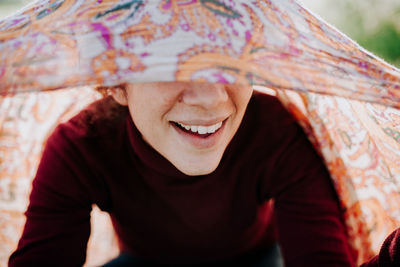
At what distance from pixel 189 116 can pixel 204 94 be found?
91 mm

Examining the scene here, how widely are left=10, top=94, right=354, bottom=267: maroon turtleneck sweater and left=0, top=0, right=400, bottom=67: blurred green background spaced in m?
1.71

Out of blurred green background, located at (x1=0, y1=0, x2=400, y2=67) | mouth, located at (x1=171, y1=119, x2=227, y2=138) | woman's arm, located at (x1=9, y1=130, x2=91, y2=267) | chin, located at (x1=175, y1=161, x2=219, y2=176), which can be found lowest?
woman's arm, located at (x1=9, y1=130, x2=91, y2=267)

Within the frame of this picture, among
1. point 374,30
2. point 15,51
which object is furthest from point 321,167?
point 374,30

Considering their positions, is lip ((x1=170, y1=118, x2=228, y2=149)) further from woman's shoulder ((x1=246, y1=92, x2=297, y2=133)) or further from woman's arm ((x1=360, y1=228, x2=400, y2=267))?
woman's arm ((x1=360, y1=228, x2=400, y2=267))

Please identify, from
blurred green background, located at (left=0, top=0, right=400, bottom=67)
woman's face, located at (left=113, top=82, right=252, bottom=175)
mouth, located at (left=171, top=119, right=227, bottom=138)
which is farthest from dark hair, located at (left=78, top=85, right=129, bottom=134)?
blurred green background, located at (left=0, top=0, right=400, bottom=67)

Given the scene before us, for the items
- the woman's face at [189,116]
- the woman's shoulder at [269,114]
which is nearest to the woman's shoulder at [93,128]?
the woman's face at [189,116]

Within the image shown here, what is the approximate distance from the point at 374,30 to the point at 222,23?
2.33m

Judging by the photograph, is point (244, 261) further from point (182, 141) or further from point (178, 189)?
point (182, 141)

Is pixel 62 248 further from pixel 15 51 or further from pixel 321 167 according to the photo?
pixel 321 167

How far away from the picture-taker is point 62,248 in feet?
3.53

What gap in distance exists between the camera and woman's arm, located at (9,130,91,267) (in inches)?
41.0

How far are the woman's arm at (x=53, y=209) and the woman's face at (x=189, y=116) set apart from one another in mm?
279

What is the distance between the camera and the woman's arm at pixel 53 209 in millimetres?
1042

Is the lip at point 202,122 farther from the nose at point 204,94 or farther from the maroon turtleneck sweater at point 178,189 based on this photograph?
the maroon turtleneck sweater at point 178,189
